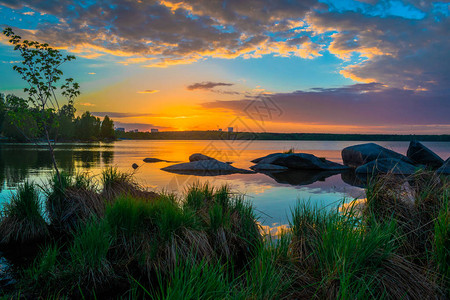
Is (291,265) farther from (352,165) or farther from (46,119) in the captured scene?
(352,165)

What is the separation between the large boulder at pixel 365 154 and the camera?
25109 mm

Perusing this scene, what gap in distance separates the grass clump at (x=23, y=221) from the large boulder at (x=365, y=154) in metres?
24.2

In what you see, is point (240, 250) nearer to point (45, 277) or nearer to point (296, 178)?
point (45, 277)

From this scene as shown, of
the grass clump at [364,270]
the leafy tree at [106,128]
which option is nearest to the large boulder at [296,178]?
the grass clump at [364,270]

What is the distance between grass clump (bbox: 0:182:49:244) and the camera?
7.55 metres

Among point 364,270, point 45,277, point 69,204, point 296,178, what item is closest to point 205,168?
point 296,178

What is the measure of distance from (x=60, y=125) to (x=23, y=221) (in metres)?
8.05

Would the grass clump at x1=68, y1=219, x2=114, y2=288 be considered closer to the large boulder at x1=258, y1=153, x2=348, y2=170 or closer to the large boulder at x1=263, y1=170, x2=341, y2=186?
the large boulder at x1=263, y1=170, x2=341, y2=186

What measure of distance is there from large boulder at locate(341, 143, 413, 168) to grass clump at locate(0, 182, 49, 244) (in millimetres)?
24216

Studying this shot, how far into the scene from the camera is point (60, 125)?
48.2 ft

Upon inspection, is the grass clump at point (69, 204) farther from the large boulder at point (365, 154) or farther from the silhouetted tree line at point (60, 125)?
the large boulder at point (365, 154)

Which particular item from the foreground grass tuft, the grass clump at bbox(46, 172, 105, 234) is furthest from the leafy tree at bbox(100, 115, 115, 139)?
the foreground grass tuft

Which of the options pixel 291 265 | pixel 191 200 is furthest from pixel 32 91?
pixel 291 265

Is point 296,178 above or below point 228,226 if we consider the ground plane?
below
